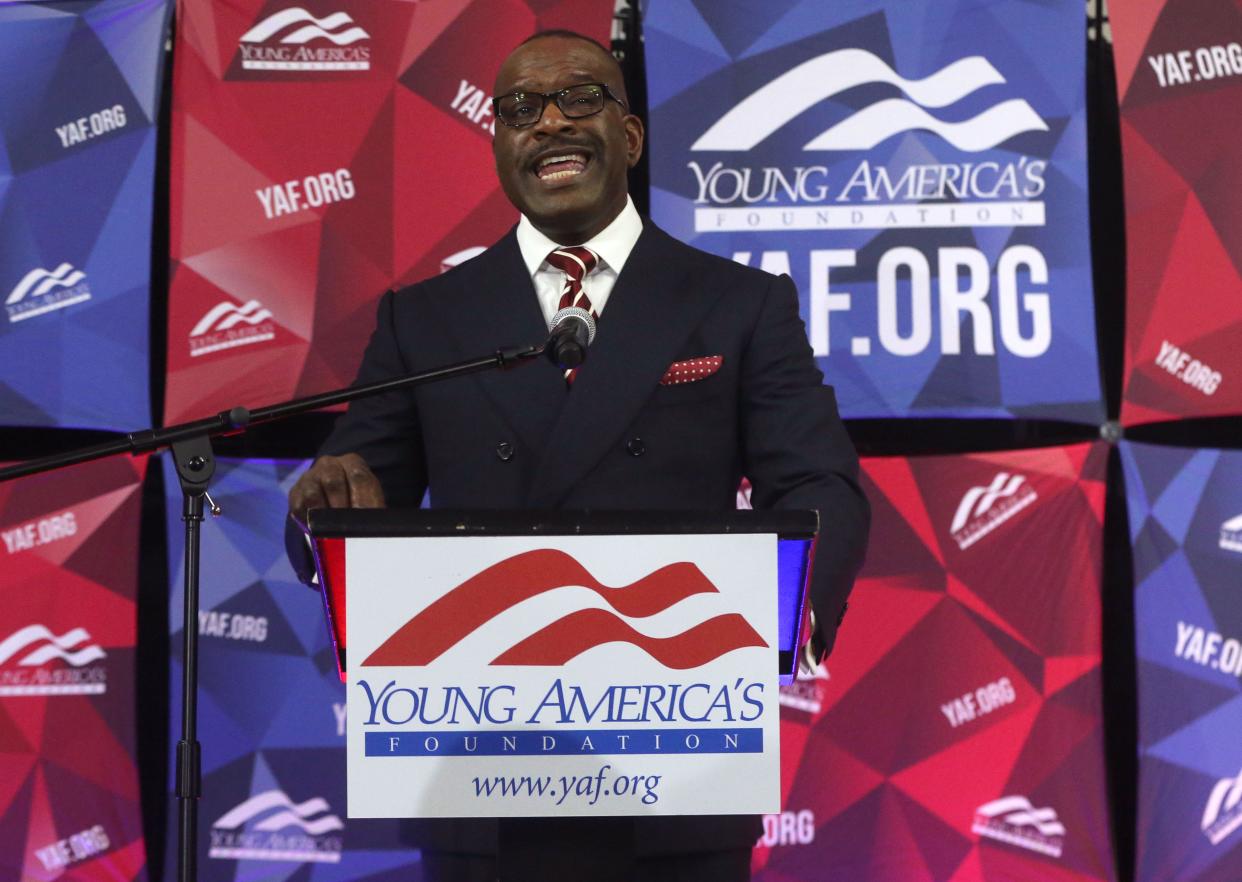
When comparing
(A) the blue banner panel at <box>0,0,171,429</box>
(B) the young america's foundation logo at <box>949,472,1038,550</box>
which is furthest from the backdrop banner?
(A) the blue banner panel at <box>0,0,171,429</box>

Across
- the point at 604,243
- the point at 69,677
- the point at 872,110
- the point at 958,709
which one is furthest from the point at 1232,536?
the point at 69,677

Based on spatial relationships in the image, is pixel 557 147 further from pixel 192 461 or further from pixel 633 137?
pixel 192 461

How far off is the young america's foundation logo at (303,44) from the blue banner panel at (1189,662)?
2068mm

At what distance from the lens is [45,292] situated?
3334mm

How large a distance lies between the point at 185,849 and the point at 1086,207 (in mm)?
2516

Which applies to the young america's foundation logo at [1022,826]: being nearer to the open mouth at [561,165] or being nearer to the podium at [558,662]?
the open mouth at [561,165]

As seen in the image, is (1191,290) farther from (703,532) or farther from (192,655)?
(192,655)

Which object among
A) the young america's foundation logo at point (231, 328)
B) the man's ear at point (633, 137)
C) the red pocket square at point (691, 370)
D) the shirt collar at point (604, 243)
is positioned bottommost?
the red pocket square at point (691, 370)

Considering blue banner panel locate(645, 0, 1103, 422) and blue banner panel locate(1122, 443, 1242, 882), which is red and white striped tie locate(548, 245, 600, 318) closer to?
blue banner panel locate(645, 0, 1103, 422)

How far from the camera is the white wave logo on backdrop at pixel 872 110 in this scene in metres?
3.34

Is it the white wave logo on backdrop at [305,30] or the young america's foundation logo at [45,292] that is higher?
the white wave logo on backdrop at [305,30]

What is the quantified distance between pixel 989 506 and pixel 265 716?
1717mm

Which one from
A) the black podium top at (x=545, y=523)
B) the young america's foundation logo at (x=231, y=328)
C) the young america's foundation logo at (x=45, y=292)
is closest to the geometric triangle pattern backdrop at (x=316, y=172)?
the young america's foundation logo at (x=231, y=328)

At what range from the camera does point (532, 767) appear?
4.63 feet
